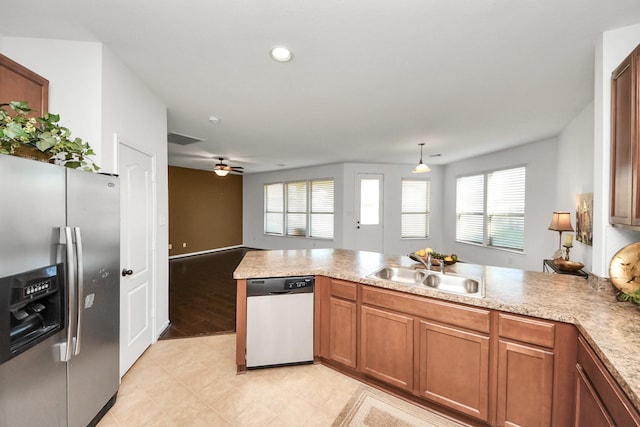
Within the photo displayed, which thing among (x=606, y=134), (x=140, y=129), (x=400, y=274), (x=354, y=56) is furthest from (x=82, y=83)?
(x=606, y=134)

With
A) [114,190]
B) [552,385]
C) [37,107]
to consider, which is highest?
[37,107]

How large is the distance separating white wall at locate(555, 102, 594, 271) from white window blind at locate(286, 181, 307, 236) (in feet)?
18.3

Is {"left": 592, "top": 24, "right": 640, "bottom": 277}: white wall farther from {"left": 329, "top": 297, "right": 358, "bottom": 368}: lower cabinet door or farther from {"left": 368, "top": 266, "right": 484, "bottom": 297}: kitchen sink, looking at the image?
{"left": 329, "top": 297, "right": 358, "bottom": 368}: lower cabinet door

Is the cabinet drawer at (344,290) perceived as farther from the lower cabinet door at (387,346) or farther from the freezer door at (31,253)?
the freezer door at (31,253)

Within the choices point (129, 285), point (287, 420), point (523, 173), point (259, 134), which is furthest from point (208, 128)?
point (523, 173)

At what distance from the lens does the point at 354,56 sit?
6.52ft

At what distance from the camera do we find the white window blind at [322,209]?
709cm

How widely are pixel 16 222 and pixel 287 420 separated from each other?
1894mm

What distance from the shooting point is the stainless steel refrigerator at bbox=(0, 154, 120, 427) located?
1.12 m

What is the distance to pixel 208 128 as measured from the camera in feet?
12.6

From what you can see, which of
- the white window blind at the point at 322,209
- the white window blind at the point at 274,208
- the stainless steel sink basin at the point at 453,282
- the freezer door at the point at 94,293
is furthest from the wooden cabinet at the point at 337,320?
the white window blind at the point at 274,208

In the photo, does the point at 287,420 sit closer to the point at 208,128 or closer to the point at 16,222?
the point at 16,222

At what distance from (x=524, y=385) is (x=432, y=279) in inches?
33.4

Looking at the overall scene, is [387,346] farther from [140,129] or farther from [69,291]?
[140,129]
